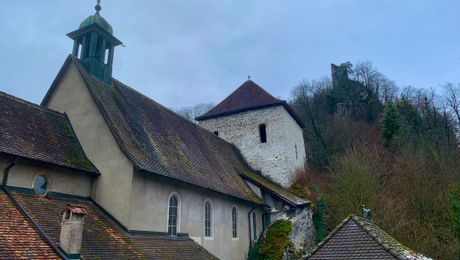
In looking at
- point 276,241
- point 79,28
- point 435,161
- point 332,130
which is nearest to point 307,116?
point 332,130

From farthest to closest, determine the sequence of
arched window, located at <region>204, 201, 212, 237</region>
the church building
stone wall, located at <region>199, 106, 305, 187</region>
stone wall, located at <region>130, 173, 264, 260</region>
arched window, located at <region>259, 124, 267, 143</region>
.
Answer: arched window, located at <region>259, 124, 267, 143</region>
stone wall, located at <region>199, 106, 305, 187</region>
arched window, located at <region>204, 201, 212, 237</region>
stone wall, located at <region>130, 173, 264, 260</region>
the church building

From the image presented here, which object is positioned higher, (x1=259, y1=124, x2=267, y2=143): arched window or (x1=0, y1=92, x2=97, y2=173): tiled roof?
(x1=259, y1=124, x2=267, y2=143): arched window

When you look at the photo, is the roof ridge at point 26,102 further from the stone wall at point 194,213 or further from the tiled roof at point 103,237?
the stone wall at point 194,213

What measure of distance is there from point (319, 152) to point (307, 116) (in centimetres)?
606

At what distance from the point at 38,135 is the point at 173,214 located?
18.3 ft

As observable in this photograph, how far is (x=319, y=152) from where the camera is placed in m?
37.0

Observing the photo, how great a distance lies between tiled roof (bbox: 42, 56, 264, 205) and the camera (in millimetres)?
13688

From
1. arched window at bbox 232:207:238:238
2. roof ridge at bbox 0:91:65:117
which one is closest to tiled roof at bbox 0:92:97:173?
roof ridge at bbox 0:91:65:117

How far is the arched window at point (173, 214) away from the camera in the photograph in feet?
45.5

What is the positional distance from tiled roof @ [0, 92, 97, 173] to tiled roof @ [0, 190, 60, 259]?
2.05 m

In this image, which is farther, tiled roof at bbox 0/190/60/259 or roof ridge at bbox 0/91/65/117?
roof ridge at bbox 0/91/65/117

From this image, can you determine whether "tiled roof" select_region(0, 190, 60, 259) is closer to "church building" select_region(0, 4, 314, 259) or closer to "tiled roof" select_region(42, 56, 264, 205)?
"church building" select_region(0, 4, 314, 259)

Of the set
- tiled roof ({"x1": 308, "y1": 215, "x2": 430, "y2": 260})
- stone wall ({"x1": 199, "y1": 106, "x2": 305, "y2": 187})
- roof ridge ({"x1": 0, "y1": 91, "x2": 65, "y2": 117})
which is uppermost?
stone wall ({"x1": 199, "y1": 106, "x2": 305, "y2": 187})

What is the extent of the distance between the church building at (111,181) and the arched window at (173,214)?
0.04 meters
